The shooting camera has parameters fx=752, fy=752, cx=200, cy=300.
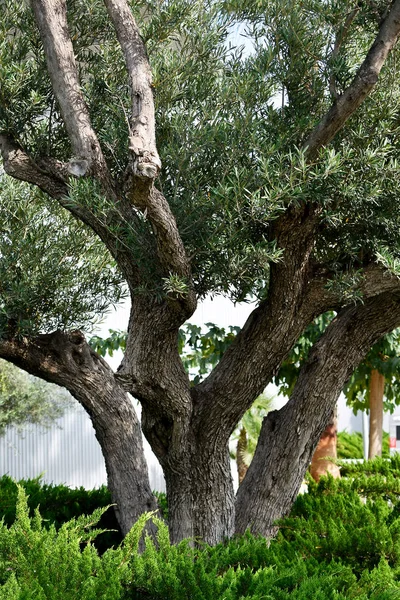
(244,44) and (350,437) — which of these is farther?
(350,437)

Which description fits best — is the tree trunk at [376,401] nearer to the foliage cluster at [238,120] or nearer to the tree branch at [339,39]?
the foliage cluster at [238,120]

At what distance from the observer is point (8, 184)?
5410 millimetres

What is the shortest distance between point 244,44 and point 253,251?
4.21 feet

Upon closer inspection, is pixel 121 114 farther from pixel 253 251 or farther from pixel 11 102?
pixel 253 251

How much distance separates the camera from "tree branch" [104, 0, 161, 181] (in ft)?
10.6

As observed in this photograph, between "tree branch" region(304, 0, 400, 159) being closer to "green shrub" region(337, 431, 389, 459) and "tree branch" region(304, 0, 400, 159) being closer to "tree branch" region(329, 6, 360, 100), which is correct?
"tree branch" region(329, 6, 360, 100)

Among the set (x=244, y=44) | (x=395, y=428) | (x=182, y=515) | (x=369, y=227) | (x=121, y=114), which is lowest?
(x=182, y=515)

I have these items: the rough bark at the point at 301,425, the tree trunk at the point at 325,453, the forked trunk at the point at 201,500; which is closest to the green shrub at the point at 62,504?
the forked trunk at the point at 201,500

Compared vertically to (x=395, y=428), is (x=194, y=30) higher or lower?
higher

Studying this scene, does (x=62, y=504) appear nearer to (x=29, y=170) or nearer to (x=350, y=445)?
(x=29, y=170)

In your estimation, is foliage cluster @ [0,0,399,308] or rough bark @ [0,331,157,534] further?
rough bark @ [0,331,157,534]

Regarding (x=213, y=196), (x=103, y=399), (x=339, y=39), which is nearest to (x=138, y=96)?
(x=213, y=196)

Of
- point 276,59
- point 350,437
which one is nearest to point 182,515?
point 276,59

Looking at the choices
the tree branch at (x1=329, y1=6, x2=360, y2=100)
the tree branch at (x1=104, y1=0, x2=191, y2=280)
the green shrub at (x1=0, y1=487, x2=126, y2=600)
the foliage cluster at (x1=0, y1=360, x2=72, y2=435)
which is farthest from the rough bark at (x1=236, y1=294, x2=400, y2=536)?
the foliage cluster at (x1=0, y1=360, x2=72, y2=435)
